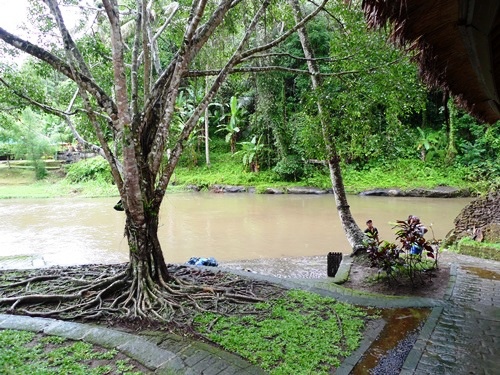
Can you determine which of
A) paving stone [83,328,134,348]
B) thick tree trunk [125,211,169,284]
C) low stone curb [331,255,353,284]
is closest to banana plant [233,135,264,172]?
low stone curb [331,255,353,284]

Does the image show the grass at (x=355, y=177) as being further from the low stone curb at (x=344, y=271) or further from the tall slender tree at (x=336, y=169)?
the low stone curb at (x=344, y=271)

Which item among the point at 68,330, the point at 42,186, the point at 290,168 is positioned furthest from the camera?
the point at 42,186

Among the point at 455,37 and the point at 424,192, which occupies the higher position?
the point at 455,37

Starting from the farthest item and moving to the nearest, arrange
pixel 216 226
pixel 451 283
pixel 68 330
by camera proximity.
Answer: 1. pixel 216 226
2. pixel 451 283
3. pixel 68 330

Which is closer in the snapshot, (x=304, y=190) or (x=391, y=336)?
(x=391, y=336)

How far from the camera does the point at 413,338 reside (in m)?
3.70

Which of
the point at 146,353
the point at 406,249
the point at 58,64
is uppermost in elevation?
the point at 58,64

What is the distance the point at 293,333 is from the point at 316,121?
3.49 m

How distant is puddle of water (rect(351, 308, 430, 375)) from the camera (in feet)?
10.5

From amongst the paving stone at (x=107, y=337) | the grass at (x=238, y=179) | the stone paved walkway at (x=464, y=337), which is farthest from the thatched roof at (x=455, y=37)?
the grass at (x=238, y=179)

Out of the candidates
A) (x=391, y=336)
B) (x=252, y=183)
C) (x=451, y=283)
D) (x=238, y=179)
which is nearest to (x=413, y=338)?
(x=391, y=336)

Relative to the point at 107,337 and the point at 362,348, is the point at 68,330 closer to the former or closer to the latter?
the point at 107,337

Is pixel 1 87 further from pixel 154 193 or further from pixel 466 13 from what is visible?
pixel 466 13

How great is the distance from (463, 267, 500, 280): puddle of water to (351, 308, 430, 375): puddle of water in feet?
6.53
